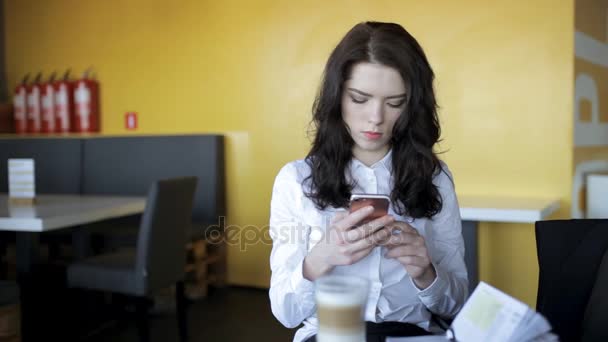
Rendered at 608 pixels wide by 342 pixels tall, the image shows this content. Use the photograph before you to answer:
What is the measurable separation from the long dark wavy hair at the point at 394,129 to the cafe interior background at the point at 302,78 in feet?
2.59

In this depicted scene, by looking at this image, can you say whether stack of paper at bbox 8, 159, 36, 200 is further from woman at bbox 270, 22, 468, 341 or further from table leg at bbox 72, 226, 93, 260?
woman at bbox 270, 22, 468, 341

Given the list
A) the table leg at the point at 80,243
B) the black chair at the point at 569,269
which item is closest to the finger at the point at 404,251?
the black chair at the point at 569,269

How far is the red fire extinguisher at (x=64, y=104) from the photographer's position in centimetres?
418

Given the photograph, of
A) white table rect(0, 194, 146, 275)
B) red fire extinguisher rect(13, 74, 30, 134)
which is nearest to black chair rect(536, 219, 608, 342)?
white table rect(0, 194, 146, 275)

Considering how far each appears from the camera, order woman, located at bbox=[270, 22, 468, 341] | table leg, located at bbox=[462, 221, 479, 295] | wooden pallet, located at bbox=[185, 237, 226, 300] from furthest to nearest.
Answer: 1. wooden pallet, located at bbox=[185, 237, 226, 300]
2. table leg, located at bbox=[462, 221, 479, 295]
3. woman, located at bbox=[270, 22, 468, 341]

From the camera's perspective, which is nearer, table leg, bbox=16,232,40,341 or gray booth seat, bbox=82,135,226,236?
table leg, bbox=16,232,40,341

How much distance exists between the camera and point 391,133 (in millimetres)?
1277

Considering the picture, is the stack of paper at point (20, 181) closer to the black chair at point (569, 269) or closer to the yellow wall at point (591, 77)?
the black chair at point (569, 269)

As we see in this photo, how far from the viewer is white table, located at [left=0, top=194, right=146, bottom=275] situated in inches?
86.8

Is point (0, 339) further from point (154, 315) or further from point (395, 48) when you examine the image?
point (395, 48)

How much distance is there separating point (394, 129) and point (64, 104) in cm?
362

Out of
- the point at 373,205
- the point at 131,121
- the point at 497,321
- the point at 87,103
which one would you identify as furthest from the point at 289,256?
the point at 87,103

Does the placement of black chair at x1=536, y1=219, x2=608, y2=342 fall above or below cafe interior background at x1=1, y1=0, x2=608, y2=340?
below

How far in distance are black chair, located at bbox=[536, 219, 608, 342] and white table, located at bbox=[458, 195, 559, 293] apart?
101 centimetres
